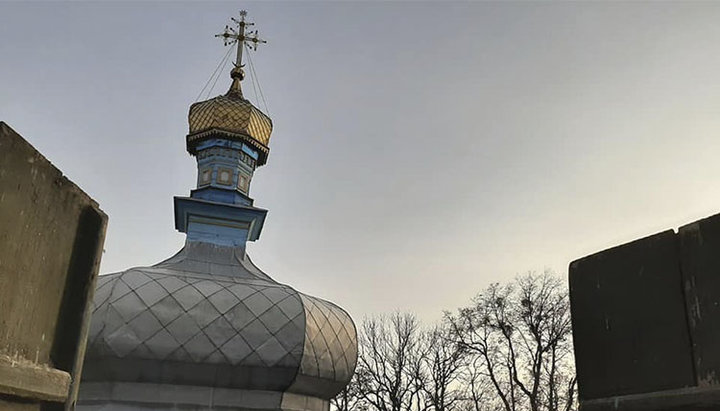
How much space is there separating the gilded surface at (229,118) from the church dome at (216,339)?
177 inches

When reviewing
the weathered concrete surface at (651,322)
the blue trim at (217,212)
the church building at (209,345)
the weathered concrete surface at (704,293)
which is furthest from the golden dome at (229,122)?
the weathered concrete surface at (704,293)

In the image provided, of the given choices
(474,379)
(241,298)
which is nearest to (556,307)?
(474,379)

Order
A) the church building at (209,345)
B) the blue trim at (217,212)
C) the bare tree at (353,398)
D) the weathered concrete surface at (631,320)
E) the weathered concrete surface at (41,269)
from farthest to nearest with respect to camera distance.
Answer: the bare tree at (353,398) → the blue trim at (217,212) → the church building at (209,345) → the weathered concrete surface at (631,320) → the weathered concrete surface at (41,269)

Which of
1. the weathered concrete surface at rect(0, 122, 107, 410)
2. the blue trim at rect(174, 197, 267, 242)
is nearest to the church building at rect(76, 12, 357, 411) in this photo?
the blue trim at rect(174, 197, 267, 242)

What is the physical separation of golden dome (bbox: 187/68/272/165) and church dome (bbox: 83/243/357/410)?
14.3ft

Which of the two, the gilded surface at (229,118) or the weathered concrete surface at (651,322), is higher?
the gilded surface at (229,118)

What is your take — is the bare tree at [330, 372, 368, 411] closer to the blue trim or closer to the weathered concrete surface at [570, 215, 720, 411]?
the blue trim

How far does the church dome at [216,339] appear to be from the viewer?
10102mm

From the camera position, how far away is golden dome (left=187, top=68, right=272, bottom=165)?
49.9 ft

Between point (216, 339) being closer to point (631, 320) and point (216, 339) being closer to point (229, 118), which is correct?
point (229, 118)

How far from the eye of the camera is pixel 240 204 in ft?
48.7

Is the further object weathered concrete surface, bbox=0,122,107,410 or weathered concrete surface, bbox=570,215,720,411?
weathered concrete surface, bbox=570,215,720,411

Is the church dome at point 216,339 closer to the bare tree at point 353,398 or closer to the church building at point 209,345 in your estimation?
the church building at point 209,345

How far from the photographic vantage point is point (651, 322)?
2.67m
